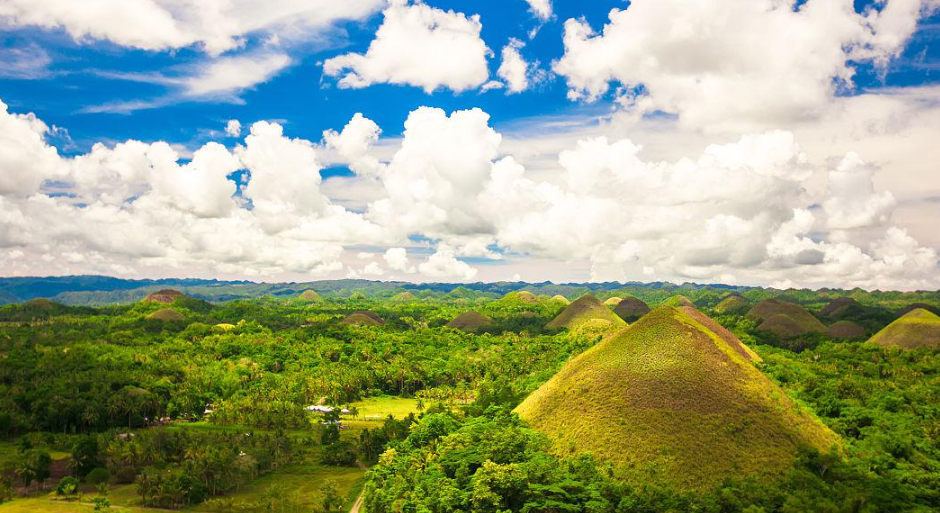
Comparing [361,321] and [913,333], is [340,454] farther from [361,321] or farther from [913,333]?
[913,333]

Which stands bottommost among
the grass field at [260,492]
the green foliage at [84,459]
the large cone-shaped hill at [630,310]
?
the grass field at [260,492]

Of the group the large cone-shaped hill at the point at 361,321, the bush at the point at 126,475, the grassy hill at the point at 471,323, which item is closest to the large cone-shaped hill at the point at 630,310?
the grassy hill at the point at 471,323

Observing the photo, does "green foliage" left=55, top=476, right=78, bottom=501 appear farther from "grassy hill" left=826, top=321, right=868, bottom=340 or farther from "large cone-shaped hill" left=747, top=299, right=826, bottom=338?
"grassy hill" left=826, top=321, right=868, bottom=340

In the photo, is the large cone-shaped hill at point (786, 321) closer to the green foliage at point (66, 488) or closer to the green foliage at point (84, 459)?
the green foliage at point (84, 459)

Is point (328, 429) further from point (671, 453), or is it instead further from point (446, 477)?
point (671, 453)

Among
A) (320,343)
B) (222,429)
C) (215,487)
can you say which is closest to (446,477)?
(215,487)

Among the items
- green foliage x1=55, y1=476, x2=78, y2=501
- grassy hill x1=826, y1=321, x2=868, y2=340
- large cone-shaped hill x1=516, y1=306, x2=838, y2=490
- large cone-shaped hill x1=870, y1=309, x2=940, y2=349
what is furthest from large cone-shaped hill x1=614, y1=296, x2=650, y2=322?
green foliage x1=55, y1=476, x2=78, y2=501

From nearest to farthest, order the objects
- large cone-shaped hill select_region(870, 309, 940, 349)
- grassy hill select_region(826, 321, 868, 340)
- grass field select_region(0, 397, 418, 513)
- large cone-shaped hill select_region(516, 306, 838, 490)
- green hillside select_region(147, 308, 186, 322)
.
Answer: large cone-shaped hill select_region(516, 306, 838, 490)
grass field select_region(0, 397, 418, 513)
large cone-shaped hill select_region(870, 309, 940, 349)
grassy hill select_region(826, 321, 868, 340)
green hillside select_region(147, 308, 186, 322)
